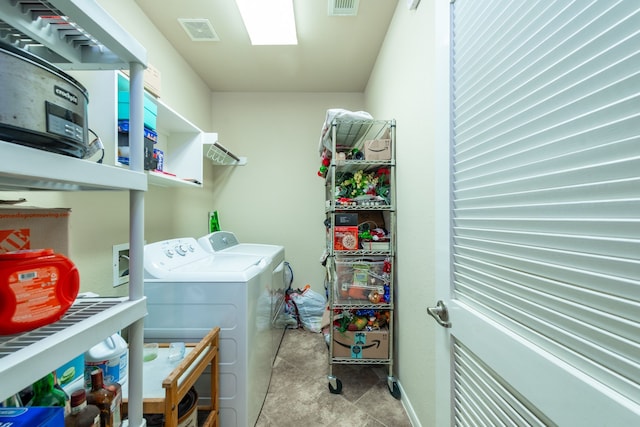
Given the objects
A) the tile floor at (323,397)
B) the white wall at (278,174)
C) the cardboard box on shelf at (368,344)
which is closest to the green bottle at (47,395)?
the tile floor at (323,397)

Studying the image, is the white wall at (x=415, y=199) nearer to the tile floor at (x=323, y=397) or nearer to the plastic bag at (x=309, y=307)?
the tile floor at (x=323, y=397)

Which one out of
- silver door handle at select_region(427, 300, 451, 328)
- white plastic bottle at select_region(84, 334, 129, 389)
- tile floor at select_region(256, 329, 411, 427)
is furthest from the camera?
tile floor at select_region(256, 329, 411, 427)

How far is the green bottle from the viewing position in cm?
63

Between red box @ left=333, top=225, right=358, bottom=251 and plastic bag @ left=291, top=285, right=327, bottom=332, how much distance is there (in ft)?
4.07

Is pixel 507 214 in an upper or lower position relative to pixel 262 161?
lower

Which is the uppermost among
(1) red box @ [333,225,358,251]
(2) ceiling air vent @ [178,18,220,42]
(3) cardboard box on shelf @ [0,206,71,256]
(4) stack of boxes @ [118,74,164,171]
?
(2) ceiling air vent @ [178,18,220,42]

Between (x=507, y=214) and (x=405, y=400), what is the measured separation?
1.60m

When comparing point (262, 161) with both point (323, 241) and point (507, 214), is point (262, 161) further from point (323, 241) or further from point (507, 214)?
point (507, 214)

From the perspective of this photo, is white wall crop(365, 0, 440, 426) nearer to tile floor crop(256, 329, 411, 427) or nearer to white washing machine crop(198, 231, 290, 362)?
tile floor crop(256, 329, 411, 427)

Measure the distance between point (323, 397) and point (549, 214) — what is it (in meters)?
1.84

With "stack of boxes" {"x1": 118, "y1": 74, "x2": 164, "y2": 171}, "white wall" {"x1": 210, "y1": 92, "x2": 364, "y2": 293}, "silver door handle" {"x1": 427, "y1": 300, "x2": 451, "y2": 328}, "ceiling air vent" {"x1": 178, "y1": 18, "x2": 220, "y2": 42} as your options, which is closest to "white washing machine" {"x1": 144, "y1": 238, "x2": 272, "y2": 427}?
"stack of boxes" {"x1": 118, "y1": 74, "x2": 164, "y2": 171}

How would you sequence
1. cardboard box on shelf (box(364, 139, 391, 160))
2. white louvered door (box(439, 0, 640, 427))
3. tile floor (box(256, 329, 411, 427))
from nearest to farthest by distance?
1. white louvered door (box(439, 0, 640, 427))
2. tile floor (box(256, 329, 411, 427))
3. cardboard box on shelf (box(364, 139, 391, 160))

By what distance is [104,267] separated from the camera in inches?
58.7

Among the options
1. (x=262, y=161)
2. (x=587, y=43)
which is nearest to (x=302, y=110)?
(x=262, y=161)
